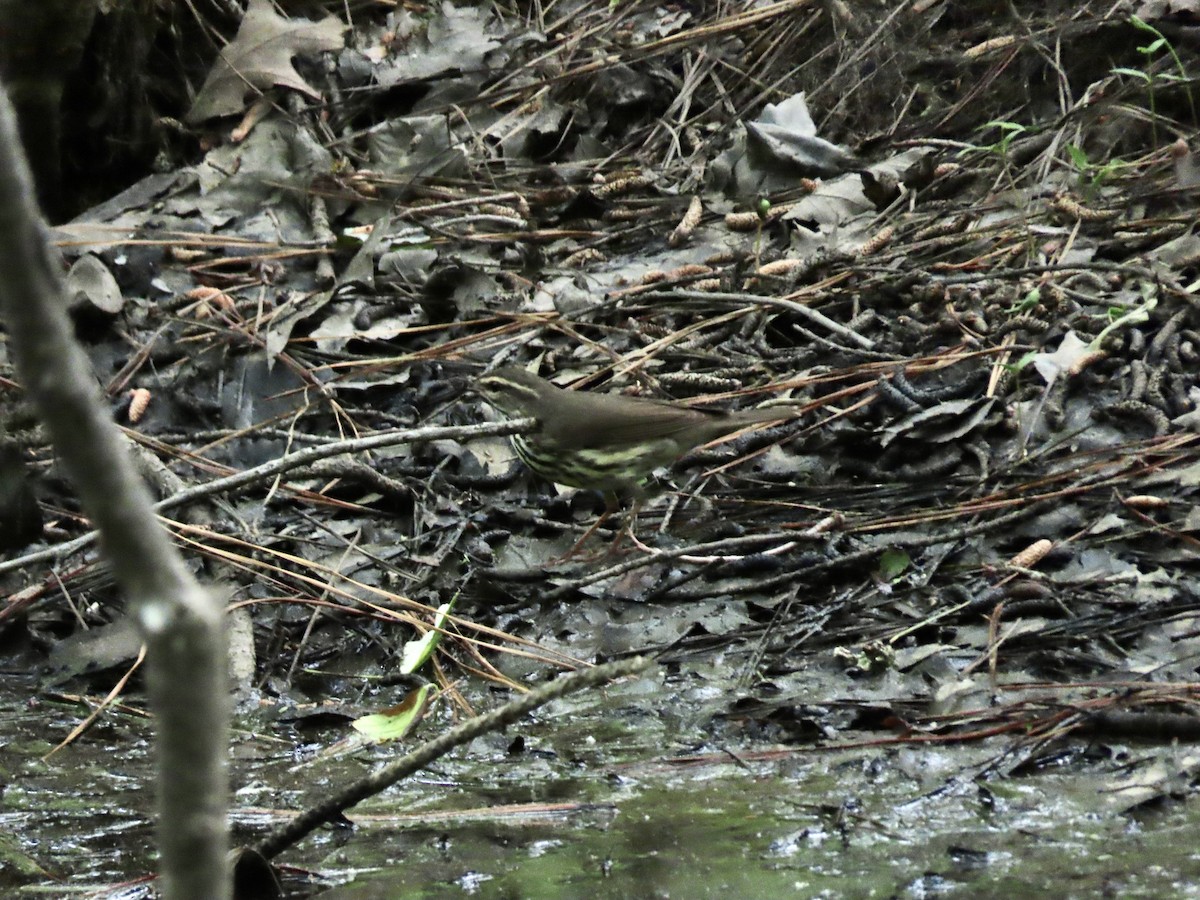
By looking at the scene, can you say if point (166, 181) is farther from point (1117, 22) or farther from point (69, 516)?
point (1117, 22)

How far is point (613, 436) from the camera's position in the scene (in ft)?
14.4

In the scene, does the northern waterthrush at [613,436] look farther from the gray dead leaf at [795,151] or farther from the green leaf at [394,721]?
the gray dead leaf at [795,151]

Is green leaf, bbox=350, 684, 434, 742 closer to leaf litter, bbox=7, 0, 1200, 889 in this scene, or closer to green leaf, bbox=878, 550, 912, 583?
leaf litter, bbox=7, 0, 1200, 889

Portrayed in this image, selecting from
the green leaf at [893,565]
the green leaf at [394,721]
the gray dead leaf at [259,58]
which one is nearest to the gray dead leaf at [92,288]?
the gray dead leaf at [259,58]

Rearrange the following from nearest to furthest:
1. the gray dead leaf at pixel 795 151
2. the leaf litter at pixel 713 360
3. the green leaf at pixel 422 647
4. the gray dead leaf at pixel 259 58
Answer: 1. the leaf litter at pixel 713 360
2. the green leaf at pixel 422 647
3. the gray dead leaf at pixel 795 151
4. the gray dead leaf at pixel 259 58

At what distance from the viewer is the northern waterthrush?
171 inches

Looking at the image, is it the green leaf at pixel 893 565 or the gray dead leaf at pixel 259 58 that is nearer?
the green leaf at pixel 893 565

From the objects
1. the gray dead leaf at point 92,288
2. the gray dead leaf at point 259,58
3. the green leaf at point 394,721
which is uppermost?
the gray dead leaf at point 259,58

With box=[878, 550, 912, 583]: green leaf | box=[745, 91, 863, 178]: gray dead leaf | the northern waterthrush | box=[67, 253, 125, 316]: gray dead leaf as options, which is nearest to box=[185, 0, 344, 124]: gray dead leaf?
box=[67, 253, 125, 316]: gray dead leaf

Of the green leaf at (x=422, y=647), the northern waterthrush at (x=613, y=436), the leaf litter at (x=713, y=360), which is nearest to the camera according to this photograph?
the leaf litter at (x=713, y=360)

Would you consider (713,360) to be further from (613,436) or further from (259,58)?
(259,58)

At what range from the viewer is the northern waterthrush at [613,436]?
14.3 ft

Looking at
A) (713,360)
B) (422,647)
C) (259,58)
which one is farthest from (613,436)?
(259,58)

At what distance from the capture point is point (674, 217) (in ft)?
20.8
